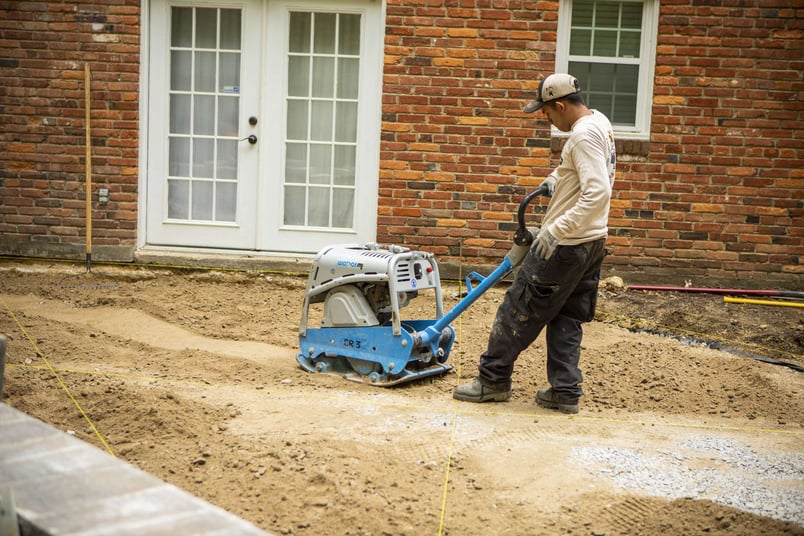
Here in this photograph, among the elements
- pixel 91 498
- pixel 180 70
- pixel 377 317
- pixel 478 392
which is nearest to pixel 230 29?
pixel 180 70

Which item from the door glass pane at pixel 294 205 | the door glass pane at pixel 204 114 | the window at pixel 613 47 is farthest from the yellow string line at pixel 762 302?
the door glass pane at pixel 204 114

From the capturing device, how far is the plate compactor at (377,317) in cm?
549

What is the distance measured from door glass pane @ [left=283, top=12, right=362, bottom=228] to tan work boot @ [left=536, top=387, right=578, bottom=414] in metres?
4.20

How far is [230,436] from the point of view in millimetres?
4480

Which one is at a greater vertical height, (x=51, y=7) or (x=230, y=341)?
(x=51, y=7)

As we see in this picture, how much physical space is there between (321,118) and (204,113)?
1.22 meters

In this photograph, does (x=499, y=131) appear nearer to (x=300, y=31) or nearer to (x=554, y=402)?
(x=300, y=31)

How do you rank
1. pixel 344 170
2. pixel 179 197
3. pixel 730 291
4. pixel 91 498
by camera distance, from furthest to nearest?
pixel 179 197, pixel 344 170, pixel 730 291, pixel 91 498

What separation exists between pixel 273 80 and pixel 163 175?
59.6 inches

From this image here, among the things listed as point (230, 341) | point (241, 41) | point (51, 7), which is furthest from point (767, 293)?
point (51, 7)

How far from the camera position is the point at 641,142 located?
28.8 ft

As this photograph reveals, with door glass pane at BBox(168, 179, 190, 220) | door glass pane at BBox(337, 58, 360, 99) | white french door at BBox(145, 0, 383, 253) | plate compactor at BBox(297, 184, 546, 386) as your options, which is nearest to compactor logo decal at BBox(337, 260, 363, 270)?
plate compactor at BBox(297, 184, 546, 386)

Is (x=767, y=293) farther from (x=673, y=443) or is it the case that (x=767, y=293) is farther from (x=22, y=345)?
(x=22, y=345)

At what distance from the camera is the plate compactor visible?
5488 millimetres
